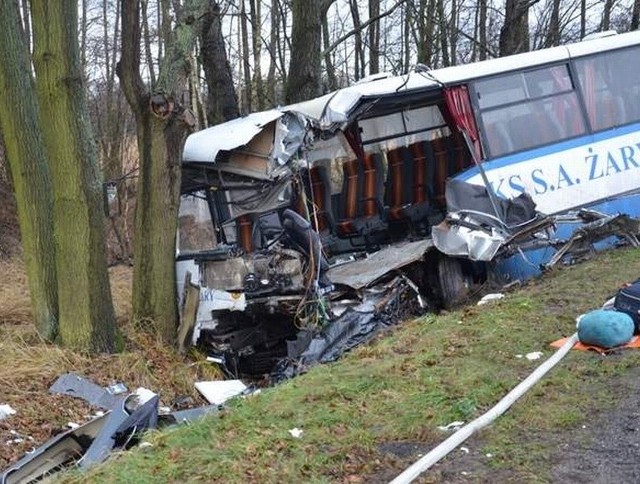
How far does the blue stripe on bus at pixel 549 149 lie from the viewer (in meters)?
8.97

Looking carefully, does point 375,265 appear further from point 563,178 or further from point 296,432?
point 296,432

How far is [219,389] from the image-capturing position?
7367 mm

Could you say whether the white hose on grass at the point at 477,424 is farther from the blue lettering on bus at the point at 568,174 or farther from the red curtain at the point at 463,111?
the red curtain at the point at 463,111

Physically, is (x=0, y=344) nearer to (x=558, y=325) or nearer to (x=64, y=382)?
(x=64, y=382)

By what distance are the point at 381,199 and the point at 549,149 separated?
7.69ft

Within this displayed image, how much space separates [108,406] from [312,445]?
3480mm

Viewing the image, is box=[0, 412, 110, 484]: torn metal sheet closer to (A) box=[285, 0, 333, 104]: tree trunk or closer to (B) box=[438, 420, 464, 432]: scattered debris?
(B) box=[438, 420, 464, 432]: scattered debris

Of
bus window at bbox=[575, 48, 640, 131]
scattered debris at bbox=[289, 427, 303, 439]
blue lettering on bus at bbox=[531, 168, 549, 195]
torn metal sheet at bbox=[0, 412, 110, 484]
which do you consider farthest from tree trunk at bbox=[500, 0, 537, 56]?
scattered debris at bbox=[289, 427, 303, 439]

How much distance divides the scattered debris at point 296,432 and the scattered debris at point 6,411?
10.8ft

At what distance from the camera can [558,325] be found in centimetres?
579

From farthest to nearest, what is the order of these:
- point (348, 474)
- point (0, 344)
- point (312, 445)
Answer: point (0, 344)
point (312, 445)
point (348, 474)

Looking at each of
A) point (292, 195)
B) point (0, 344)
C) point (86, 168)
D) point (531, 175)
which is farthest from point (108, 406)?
point (531, 175)

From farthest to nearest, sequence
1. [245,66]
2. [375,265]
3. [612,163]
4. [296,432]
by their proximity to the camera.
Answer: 1. [245,66]
2. [612,163]
3. [375,265]
4. [296,432]

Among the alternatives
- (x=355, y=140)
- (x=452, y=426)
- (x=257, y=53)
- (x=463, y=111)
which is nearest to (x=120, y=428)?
(x=452, y=426)
